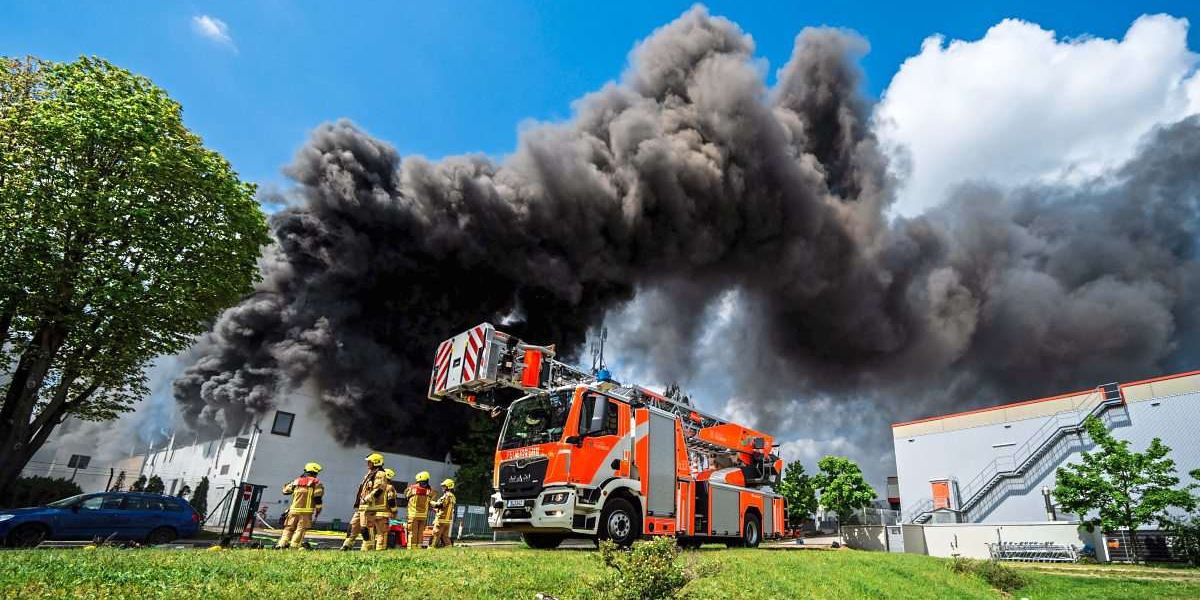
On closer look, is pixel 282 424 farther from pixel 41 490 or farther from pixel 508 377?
pixel 508 377

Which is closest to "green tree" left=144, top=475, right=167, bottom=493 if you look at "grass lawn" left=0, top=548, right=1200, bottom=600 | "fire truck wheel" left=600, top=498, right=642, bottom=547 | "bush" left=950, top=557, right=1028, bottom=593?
"grass lawn" left=0, top=548, right=1200, bottom=600

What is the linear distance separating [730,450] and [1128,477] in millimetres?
17029

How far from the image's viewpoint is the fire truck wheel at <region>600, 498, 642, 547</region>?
8.70 metres

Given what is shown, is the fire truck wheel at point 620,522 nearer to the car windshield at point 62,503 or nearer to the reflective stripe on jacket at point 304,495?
the reflective stripe on jacket at point 304,495

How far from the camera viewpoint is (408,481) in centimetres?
2969

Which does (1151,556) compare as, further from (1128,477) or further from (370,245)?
(370,245)

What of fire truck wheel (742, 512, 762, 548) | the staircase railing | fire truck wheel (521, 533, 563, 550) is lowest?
fire truck wheel (521, 533, 563, 550)

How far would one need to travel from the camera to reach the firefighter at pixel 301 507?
345 inches

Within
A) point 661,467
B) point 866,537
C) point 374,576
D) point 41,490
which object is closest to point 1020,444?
point 866,537

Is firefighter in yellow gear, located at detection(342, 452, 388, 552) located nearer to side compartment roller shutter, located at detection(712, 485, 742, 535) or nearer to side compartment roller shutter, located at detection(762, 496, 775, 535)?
side compartment roller shutter, located at detection(712, 485, 742, 535)

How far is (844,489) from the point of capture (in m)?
31.2

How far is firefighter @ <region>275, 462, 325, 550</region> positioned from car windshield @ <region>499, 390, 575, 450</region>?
114 inches

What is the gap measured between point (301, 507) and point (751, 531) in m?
8.79

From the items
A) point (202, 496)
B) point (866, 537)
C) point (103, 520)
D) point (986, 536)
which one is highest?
point (986, 536)
